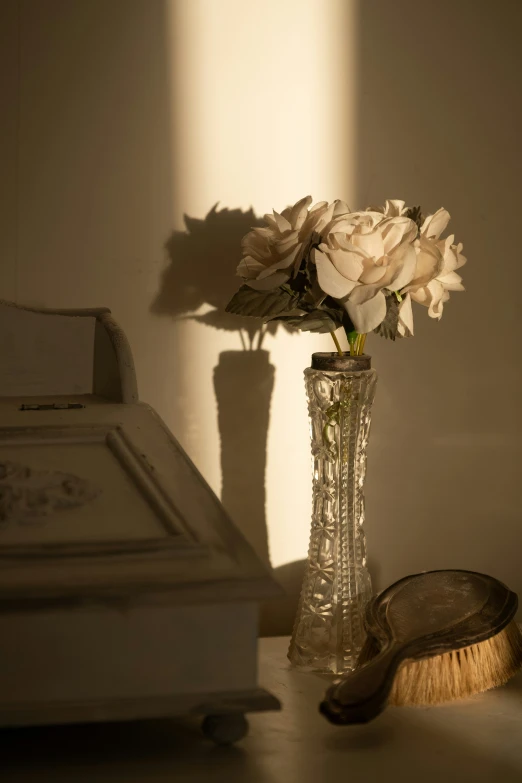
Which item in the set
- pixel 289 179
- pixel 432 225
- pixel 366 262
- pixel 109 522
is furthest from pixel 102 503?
pixel 289 179

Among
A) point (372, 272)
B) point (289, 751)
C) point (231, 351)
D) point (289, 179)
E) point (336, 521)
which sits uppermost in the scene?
point (289, 179)

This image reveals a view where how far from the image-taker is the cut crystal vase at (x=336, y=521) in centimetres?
102

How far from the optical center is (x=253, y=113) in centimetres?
118

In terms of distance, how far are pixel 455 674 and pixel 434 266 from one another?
41 centimetres

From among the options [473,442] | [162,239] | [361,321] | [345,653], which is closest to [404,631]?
[345,653]

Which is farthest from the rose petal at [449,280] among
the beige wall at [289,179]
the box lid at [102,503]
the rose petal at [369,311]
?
the box lid at [102,503]

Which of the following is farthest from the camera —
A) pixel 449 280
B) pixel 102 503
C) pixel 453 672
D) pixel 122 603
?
pixel 449 280

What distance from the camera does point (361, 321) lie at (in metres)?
0.95

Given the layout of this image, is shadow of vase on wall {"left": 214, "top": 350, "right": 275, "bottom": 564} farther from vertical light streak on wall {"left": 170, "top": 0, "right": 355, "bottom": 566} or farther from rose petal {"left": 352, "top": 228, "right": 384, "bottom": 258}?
rose petal {"left": 352, "top": 228, "right": 384, "bottom": 258}

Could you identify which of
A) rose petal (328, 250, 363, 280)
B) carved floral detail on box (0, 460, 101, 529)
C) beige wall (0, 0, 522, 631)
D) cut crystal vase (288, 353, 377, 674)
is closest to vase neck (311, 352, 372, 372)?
cut crystal vase (288, 353, 377, 674)

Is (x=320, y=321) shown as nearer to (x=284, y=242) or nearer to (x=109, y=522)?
(x=284, y=242)

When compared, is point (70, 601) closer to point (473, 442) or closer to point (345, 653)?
point (345, 653)

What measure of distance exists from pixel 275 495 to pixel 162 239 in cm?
37

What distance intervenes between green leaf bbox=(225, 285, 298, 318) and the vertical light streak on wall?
0.18m
